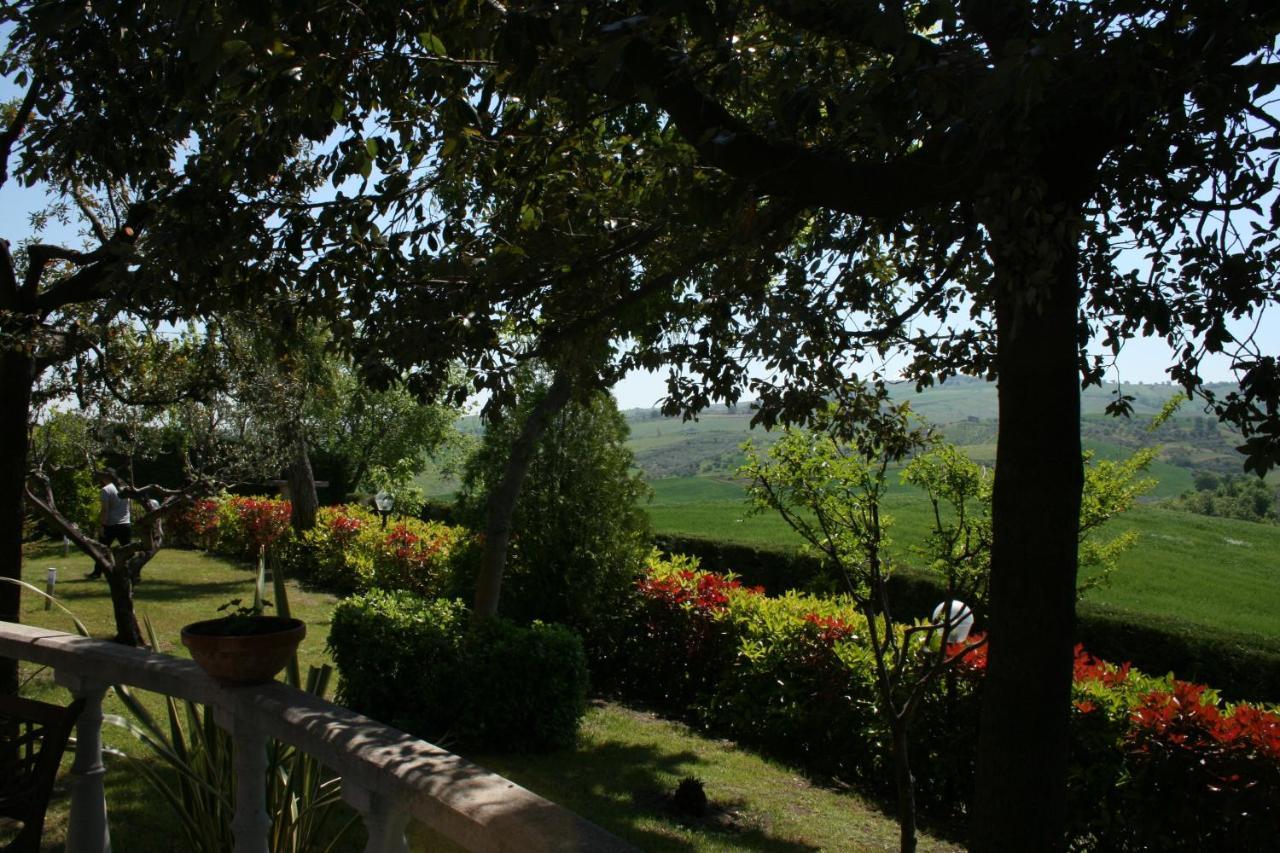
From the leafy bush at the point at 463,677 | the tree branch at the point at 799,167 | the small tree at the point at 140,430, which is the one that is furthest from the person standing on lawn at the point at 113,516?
the tree branch at the point at 799,167

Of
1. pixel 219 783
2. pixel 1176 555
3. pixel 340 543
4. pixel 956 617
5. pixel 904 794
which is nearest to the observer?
pixel 219 783

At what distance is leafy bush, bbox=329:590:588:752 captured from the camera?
7957 millimetres

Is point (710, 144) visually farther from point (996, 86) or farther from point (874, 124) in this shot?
point (996, 86)

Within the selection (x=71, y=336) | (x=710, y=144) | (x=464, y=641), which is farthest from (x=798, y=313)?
(x=464, y=641)

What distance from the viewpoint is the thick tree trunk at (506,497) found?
945 cm

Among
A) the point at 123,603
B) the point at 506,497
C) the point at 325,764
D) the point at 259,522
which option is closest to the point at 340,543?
the point at 259,522

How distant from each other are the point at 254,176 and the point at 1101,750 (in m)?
6.01

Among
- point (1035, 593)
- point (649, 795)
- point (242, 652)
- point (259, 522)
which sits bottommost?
point (649, 795)

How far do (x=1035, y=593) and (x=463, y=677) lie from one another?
6.00 metres

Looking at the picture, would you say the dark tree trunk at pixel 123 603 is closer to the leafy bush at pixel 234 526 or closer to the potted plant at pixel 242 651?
the potted plant at pixel 242 651

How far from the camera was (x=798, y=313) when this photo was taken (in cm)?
397

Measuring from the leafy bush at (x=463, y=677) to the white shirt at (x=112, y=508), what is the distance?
356 inches

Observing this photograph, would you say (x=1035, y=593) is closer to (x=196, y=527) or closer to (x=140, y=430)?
(x=140, y=430)

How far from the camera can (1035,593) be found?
3.00 meters
